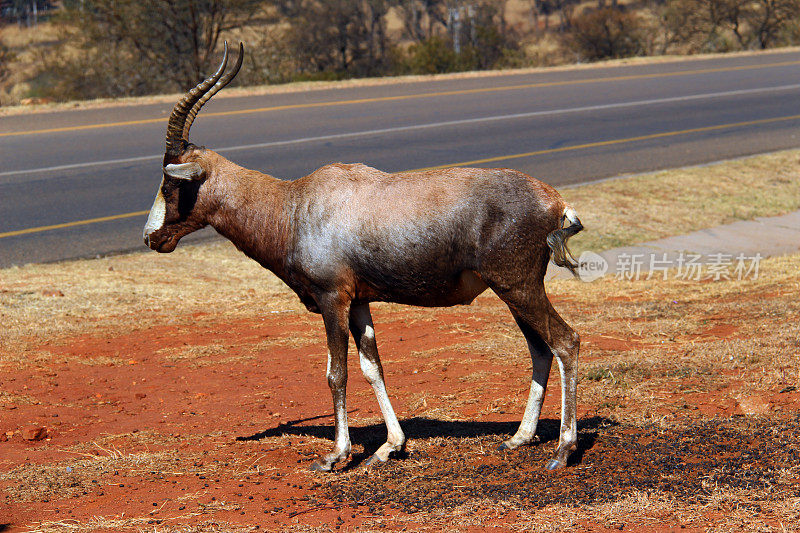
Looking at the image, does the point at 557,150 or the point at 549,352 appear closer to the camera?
the point at 549,352

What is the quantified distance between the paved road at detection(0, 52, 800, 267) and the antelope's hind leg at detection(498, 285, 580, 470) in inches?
276

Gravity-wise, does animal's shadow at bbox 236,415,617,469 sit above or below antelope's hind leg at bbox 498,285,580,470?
below

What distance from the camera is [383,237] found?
507 centimetres

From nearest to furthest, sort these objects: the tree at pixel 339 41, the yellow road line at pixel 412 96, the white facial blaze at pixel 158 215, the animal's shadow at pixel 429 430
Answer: the white facial blaze at pixel 158 215 → the animal's shadow at pixel 429 430 → the yellow road line at pixel 412 96 → the tree at pixel 339 41

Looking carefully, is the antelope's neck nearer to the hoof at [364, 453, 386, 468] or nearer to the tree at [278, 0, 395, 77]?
the hoof at [364, 453, 386, 468]

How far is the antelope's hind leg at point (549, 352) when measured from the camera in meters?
5.04

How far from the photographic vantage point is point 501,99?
22500mm

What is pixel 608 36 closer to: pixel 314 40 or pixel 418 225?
pixel 314 40

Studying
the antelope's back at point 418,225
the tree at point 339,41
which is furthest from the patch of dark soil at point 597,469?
the tree at point 339,41

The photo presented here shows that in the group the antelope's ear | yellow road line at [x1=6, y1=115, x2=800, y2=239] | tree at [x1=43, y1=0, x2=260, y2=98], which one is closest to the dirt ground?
the antelope's ear

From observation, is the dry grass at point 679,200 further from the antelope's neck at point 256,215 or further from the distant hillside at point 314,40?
the distant hillside at point 314,40

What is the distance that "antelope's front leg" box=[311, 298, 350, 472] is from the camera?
17.0 feet

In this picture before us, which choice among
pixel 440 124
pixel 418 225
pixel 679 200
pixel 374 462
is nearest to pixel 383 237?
pixel 418 225

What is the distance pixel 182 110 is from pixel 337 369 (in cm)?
172
